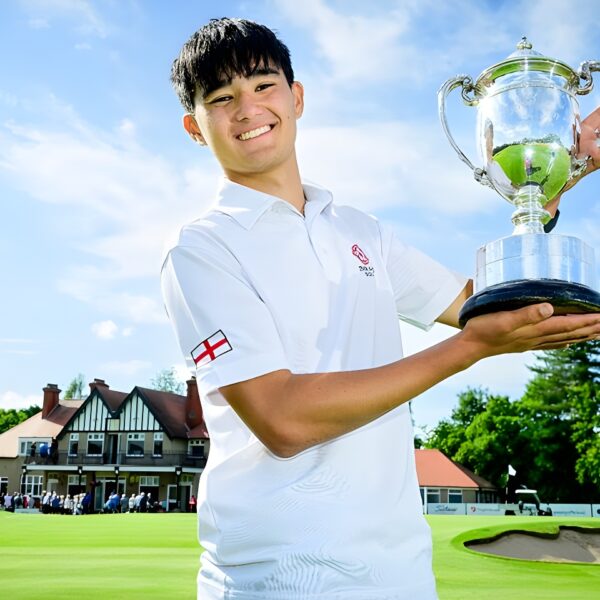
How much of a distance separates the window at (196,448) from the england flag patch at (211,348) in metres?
54.8

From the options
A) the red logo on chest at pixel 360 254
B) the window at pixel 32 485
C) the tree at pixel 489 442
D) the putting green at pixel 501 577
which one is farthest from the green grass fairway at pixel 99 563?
the tree at pixel 489 442

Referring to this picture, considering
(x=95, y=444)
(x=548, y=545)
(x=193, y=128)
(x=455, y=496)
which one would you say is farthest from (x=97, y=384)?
(x=193, y=128)

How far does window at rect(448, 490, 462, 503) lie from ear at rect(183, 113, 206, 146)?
58104 millimetres

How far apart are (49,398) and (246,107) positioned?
207 ft

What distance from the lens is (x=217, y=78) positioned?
2633 millimetres

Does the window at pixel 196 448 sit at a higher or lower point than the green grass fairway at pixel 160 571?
higher

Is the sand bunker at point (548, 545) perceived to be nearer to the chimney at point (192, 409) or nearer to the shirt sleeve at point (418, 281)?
the shirt sleeve at point (418, 281)

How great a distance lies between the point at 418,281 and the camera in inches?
117

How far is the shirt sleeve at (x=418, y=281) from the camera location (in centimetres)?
296

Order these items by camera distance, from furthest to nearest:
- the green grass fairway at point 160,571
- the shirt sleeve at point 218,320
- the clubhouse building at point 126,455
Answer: the clubhouse building at point 126,455 < the green grass fairway at point 160,571 < the shirt sleeve at point 218,320

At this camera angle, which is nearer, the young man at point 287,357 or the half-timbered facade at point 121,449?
A: the young man at point 287,357

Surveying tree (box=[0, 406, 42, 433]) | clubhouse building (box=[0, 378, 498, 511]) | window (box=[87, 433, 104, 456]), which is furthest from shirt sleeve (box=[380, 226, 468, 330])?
tree (box=[0, 406, 42, 433])

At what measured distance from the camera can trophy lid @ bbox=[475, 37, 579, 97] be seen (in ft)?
9.25

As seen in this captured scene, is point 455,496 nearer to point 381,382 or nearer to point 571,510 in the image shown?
point 571,510
